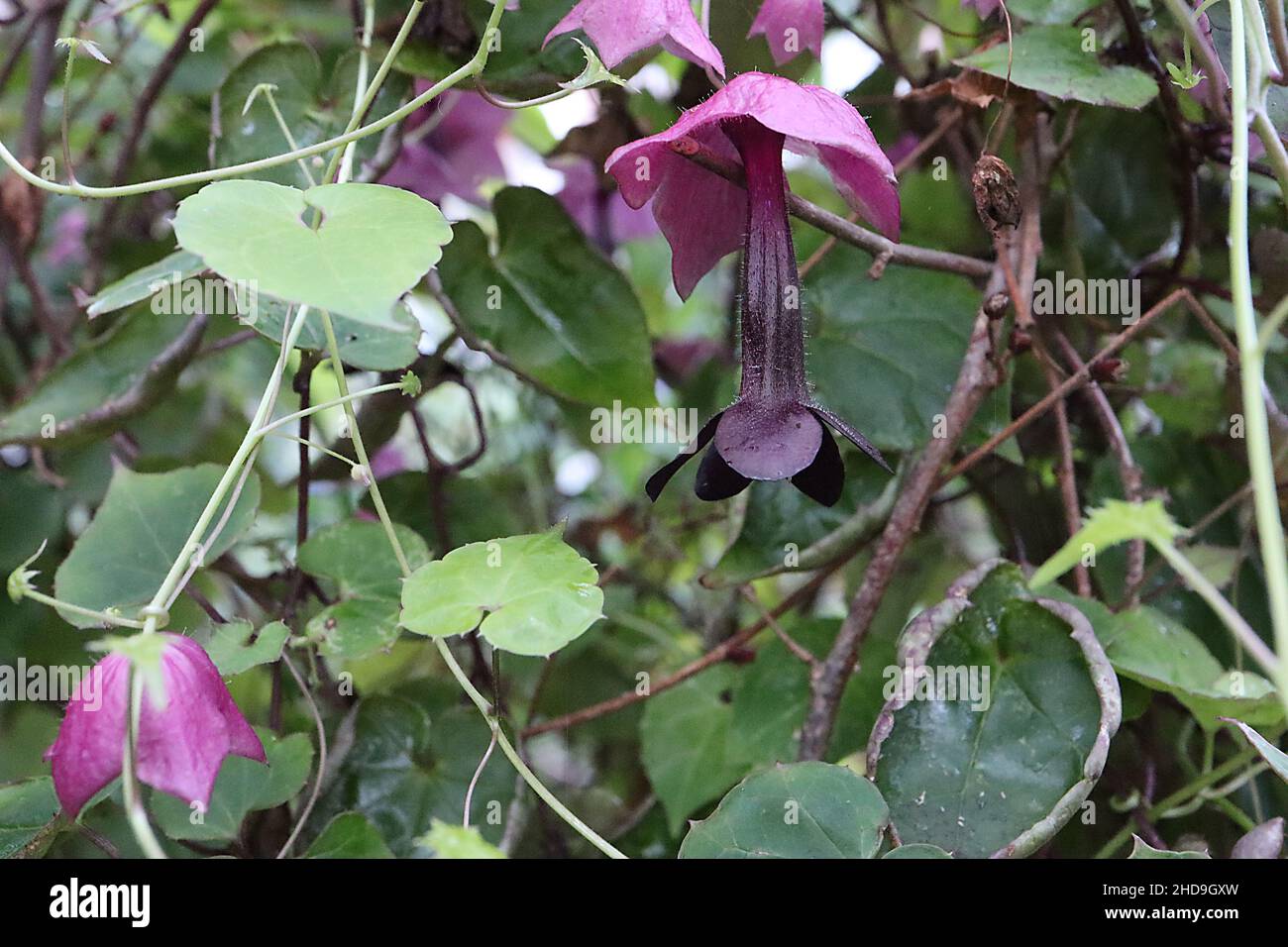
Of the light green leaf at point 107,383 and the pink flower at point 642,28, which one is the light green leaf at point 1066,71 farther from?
the light green leaf at point 107,383

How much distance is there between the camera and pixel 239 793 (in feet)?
2.04

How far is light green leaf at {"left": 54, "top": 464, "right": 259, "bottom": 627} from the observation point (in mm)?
677

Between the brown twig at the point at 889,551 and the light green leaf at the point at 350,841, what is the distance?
26 centimetres

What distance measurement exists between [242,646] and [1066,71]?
597 mm

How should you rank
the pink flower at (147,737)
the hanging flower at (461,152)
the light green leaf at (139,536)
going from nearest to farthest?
1. the pink flower at (147,737)
2. the light green leaf at (139,536)
3. the hanging flower at (461,152)

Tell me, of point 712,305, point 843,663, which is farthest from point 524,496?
point 843,663

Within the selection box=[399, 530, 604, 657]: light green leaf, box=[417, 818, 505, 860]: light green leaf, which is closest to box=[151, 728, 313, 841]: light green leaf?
box=[399, 530, 604, 657]: light green leaf

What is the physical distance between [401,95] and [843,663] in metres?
0.51

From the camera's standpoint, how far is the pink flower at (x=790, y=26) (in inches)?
25.9


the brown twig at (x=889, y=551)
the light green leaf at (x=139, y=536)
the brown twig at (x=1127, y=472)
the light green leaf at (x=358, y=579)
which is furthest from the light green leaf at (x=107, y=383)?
the brown twig at (x=1127, y=472)

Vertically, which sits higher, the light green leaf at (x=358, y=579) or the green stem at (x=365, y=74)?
the green stem at (x=365, y=74)

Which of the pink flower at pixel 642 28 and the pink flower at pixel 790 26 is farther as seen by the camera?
the pink flower at pixel 790 26

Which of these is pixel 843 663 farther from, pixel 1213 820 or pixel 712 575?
pixel 1213 820

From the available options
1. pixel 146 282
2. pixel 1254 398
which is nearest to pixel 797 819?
pixel 1254 398
